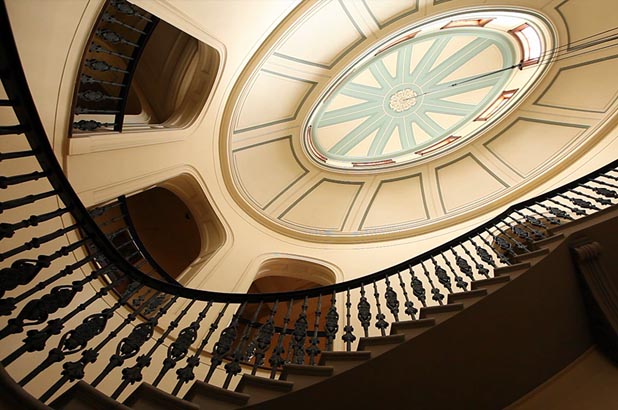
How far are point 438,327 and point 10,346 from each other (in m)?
3.69

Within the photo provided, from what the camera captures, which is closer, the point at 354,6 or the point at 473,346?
the point at 473,346

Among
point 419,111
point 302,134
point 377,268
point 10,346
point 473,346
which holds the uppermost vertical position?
point 419,111

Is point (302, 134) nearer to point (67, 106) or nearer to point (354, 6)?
point (354, 6)

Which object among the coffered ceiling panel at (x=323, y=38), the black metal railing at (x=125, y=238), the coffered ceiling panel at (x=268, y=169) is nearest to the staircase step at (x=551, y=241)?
the black metal railing at (x=125, y=238)

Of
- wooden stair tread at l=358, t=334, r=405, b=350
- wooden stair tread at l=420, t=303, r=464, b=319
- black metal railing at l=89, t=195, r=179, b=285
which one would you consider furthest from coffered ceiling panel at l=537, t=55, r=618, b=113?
black metal railing at l=89, t=195, r=179, b=285

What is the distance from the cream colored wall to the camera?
335cm

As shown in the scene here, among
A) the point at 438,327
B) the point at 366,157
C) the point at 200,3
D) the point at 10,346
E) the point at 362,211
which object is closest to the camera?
the point at 438,327

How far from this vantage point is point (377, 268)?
7586 millimetres

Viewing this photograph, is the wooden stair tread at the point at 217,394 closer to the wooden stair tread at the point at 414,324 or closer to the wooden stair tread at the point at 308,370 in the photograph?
the wooden stair tread at the point at 308,370

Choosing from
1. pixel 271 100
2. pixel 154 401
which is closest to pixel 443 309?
pixel 154 401

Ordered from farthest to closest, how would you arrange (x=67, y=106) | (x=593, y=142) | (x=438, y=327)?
(x=593, y=142)
(x=67, y=106)
(x=438, y=327)

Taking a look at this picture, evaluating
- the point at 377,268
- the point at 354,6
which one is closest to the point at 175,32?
the point at 354,6

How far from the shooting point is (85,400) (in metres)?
1.68

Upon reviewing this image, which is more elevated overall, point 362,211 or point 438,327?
point 362,211
